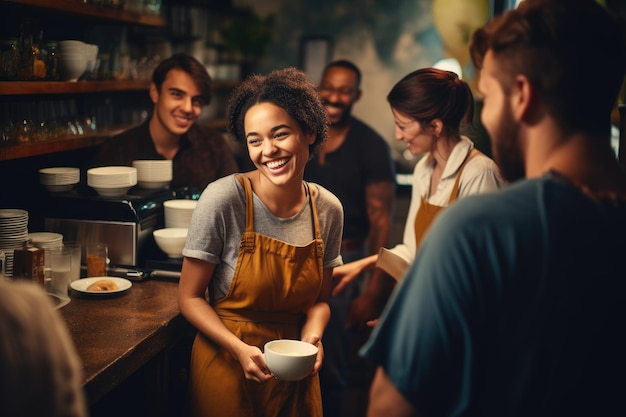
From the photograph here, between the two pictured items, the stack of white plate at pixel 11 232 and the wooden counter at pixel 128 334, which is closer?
the wooden counter at pixel 128 334

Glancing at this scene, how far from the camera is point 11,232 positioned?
8.58ft

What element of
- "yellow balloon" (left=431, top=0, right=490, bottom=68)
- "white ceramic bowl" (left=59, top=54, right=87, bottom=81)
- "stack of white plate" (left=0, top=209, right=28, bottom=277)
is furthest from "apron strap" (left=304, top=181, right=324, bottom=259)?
"yellow balloon" (left=431, top=0, right=490, bottom=68)

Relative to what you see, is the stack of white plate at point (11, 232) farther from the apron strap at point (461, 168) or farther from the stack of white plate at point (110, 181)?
the apron strap at point (461, 168)

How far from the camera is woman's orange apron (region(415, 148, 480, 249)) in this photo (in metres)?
2.38

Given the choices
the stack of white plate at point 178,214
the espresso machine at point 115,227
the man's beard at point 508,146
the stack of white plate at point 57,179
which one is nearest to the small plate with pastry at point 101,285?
the espresso machine at point 115,227

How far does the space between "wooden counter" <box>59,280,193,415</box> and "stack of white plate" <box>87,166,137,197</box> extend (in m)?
0.42

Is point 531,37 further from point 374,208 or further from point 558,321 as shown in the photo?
point 374,208

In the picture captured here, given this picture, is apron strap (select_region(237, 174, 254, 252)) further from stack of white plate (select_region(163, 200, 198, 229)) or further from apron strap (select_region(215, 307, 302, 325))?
stack of white plate (select_region(163, 200, 198, 229))

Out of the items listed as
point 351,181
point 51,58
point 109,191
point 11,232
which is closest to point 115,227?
point 109,191

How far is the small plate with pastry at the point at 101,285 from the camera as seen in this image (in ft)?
8.62

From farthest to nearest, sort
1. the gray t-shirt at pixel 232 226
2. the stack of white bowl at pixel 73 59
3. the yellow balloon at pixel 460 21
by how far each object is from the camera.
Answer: the yellow balloon at pixel 460 21
the stack of white bowl at pixel 73 59
the gray t-shirt at pixel 232 226

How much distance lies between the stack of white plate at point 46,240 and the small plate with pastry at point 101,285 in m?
0.16

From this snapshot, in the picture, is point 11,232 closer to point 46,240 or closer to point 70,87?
point 46,240

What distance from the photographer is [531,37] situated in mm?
1200
